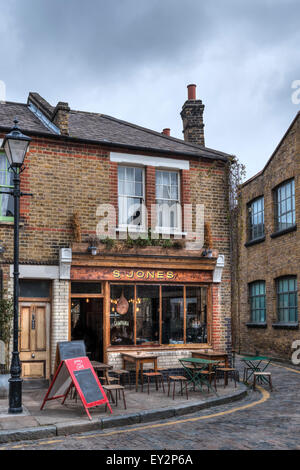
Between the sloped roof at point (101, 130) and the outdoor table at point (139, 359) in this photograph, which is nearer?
the outdoor table at point (139, 359)

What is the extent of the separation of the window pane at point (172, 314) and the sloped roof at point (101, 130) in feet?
12.5

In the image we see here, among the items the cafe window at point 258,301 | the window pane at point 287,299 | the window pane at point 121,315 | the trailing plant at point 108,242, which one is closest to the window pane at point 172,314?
the window pane at point 121,315

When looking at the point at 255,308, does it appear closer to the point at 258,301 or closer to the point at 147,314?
the point at 258,301

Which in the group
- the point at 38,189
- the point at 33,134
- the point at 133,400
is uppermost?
the point at 33,134

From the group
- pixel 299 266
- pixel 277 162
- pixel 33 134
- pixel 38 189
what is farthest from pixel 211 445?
pixel 277 162

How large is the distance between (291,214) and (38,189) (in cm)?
1020

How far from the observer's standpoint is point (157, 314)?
13398 mm

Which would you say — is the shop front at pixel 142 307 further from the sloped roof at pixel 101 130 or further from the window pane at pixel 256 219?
the window pane at pixel 256 219

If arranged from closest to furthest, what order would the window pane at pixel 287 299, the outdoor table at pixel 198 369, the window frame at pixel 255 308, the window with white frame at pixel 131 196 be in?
the outdoor table at pixel 198 369, the window with white frame at pixel 131 196, the window pane at pixel 287 299, the window frame at pixel 255 308

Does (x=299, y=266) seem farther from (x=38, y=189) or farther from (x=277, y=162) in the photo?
(x=38, y=189)

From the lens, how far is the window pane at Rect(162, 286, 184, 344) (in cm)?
1346

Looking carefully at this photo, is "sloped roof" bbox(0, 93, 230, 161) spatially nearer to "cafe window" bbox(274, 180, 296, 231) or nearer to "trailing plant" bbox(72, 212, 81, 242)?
"trailing plant" bbox(72, 212, 81, 242)

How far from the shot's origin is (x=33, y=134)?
490 inches

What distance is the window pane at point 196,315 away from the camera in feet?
45.0
